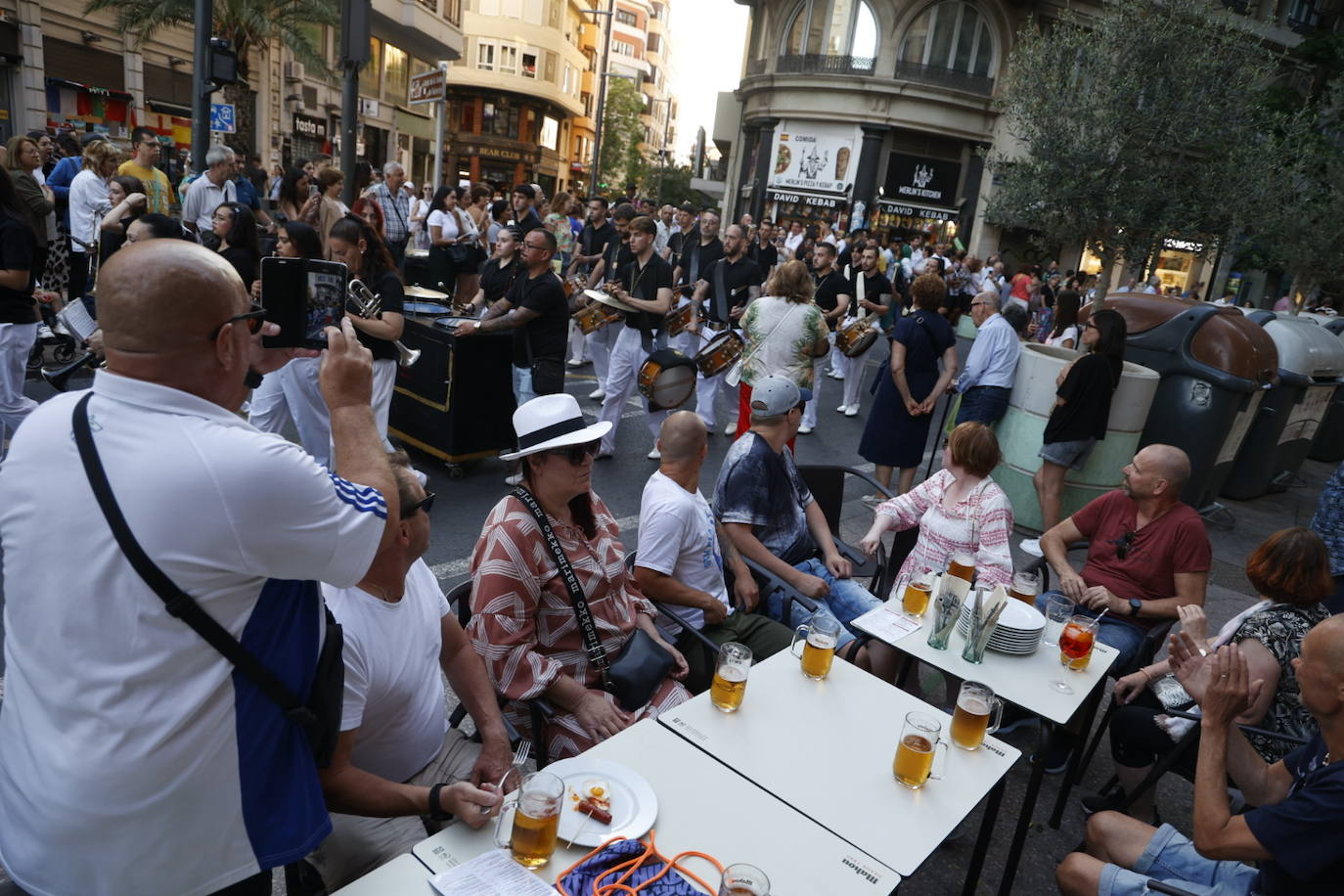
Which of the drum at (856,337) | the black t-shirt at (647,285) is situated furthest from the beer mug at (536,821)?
the drum at (856,337)

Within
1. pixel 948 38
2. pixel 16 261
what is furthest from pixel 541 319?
pixel 948 38

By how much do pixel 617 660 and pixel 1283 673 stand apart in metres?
2.44

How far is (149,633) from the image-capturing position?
150 centimetres

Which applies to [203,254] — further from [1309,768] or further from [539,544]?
[1309,768]

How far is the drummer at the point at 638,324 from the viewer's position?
769 centimetres

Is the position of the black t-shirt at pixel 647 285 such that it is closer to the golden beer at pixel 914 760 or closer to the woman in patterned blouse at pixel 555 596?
the woman in patterned blouse at pixel 555 596

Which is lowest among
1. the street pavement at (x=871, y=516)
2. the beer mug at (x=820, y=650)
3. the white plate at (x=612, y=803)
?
the street pavement at (x=871, y=516)

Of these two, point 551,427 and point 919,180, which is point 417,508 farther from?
point 919,180

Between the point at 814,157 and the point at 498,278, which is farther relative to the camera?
the point at 814,157

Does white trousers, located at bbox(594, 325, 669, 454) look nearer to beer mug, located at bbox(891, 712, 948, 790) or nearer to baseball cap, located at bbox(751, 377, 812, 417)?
baseball cap, located at bbox(751, 377, 812, 417)

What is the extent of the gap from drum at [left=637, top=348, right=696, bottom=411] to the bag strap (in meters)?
5.34

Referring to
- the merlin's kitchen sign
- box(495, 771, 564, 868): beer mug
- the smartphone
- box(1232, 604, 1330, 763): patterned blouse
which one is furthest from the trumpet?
the merlin's kitchen sign

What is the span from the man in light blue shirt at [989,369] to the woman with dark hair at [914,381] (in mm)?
185

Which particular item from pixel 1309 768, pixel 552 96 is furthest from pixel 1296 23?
pixel 1309 768
